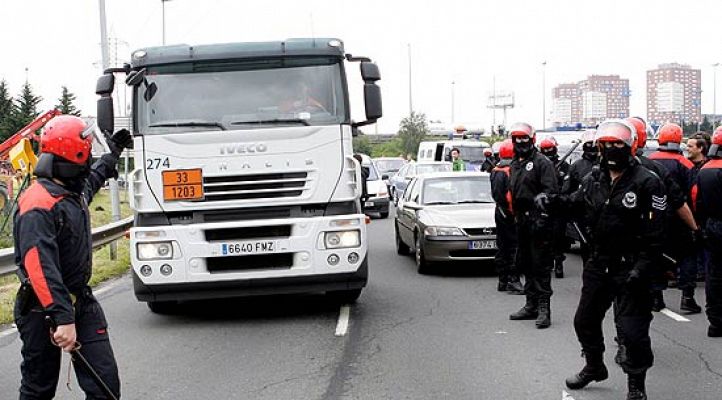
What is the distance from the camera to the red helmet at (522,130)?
9.46 m

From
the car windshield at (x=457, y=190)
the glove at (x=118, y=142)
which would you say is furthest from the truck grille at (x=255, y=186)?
the car windshield at (x=457, y=190)

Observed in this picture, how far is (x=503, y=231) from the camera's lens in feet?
A: 38.3

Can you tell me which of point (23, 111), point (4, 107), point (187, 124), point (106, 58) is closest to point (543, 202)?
point (187, 124)

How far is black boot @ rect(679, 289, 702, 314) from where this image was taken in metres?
9.92

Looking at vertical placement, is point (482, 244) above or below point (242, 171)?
below

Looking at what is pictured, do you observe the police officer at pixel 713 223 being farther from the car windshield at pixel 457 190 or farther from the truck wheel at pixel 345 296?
the car windshield at pixel 457 190

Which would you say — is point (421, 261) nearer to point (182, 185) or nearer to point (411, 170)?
point (182, 185)

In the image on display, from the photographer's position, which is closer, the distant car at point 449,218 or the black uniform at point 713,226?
the black uniform at point 713,226

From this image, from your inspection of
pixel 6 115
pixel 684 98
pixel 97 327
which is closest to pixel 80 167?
pixel 97 327

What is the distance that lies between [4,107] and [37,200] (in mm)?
56861

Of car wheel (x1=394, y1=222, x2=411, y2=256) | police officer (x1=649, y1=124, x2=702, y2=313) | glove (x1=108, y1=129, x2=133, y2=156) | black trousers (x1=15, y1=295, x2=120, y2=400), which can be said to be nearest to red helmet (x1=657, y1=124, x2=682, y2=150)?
police officer (x1=649, y1=124, x2=702, y2=313)

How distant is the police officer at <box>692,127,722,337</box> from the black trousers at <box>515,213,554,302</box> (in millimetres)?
1445

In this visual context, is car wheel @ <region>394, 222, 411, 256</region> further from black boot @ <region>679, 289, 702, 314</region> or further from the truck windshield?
the truck windshield

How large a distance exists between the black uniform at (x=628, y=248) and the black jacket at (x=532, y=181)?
278cm
